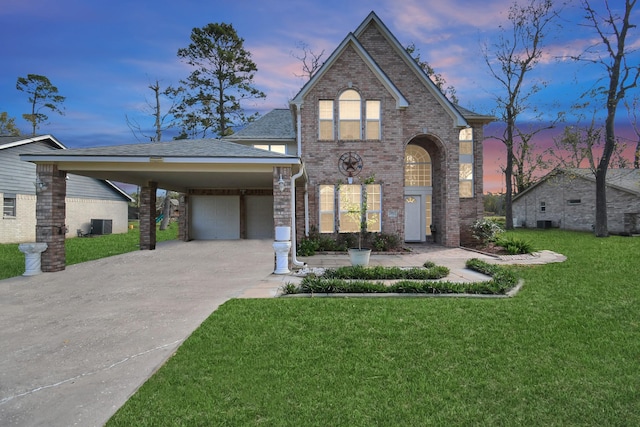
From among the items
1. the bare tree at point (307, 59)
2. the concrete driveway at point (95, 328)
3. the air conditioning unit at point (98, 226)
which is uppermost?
the bare tree at point (307, 59)

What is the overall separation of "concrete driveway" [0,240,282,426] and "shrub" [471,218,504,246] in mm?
9873

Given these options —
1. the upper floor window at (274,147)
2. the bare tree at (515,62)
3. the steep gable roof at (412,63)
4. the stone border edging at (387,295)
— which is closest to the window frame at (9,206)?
the upper floor window at (274,147)

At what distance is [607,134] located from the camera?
2120cm

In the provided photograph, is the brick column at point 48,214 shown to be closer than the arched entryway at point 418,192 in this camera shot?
Yes

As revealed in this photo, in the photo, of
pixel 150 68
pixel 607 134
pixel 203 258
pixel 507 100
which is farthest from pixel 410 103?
pixel 150 68

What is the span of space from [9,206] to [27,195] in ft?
3.48

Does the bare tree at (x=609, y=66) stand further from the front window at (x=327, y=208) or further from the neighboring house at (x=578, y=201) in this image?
the front window at (x=327, y=208)

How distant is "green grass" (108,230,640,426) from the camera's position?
2811 millimetres

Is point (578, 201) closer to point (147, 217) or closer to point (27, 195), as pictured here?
point (147, 217)

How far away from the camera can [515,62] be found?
86.7ft

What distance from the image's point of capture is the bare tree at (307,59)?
2495 centimetres

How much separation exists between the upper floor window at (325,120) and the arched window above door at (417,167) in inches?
186

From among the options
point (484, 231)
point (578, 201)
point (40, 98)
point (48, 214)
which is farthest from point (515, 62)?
point (40, 98)

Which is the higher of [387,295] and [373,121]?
[373,121]
